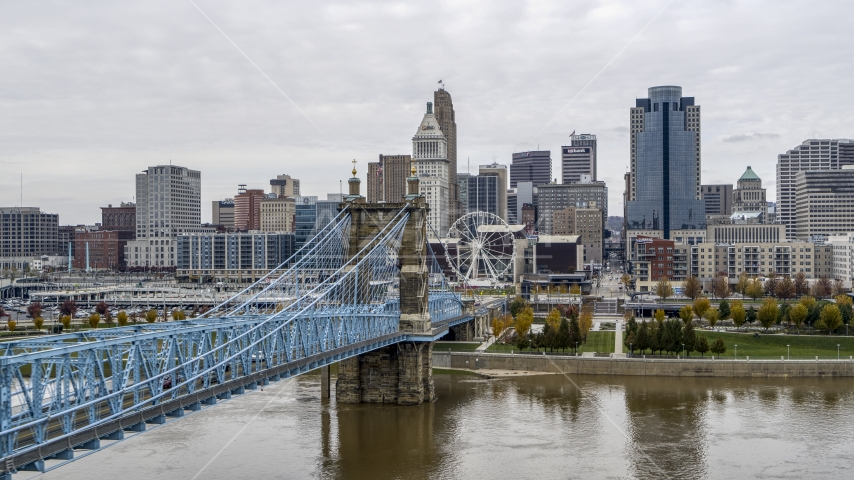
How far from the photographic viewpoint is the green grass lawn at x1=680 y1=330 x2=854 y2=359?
69.5 m

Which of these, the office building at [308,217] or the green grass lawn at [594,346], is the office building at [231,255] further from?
the green grass lawn at [594,346]

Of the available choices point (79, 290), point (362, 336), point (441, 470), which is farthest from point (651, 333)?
point (79, 290)

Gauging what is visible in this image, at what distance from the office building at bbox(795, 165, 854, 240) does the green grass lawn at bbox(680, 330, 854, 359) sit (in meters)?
112

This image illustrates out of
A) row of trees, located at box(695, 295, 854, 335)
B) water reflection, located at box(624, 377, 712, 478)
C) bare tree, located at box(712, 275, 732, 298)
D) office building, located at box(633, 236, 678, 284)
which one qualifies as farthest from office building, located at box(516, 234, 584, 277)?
water reflection, located at box(624, 377, 712, 478)

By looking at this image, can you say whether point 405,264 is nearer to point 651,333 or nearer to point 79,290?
point 651,333

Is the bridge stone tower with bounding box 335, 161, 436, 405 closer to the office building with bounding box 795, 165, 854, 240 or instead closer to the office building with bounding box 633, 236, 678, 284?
the office building with bounding box 633, 236, 678, 284

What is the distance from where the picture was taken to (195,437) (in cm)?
4484

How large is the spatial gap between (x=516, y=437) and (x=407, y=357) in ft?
36.4

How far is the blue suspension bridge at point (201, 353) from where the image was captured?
25.0 m

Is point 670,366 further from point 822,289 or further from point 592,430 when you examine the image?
point 822,289

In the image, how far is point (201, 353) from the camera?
34.7 metres

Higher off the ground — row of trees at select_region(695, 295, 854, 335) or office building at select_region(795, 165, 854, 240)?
office building at select_region(795, 165, 854, 240)

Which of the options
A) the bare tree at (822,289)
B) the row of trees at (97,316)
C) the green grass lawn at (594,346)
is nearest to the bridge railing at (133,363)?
the green grass lawn at (594,346)

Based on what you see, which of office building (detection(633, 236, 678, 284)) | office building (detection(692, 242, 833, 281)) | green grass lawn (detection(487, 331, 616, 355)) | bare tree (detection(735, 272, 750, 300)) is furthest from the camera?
office building (detection(692, 242, 833, 281))
